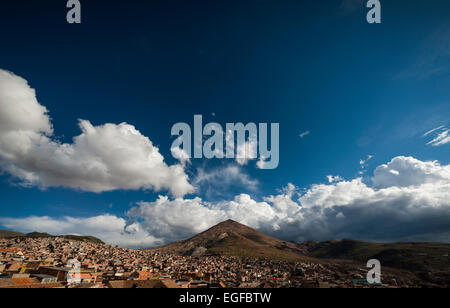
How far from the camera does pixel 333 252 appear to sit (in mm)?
184375
